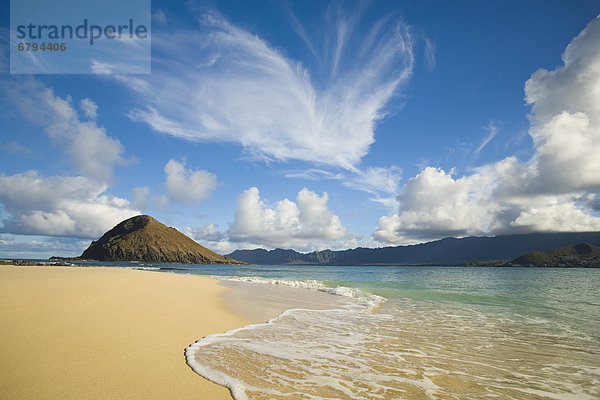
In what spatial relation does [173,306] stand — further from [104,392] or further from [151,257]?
[151,257]

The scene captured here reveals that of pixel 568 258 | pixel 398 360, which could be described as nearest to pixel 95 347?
pixel 398 360

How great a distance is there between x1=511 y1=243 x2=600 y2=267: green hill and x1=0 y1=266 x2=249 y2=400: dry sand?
775 ft

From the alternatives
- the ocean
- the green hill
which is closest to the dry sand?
the ocean

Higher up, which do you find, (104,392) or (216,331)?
(104,392)

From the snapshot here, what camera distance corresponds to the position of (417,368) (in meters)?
5.98

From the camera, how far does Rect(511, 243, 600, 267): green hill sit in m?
172

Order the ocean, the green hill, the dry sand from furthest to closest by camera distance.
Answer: the green hill
the ocean
the dry sand

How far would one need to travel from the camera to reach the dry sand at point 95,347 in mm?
3801

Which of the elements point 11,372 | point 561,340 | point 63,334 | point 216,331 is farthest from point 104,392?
point 561,340

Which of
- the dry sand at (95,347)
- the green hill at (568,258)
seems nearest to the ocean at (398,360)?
the dry sand at (95,347)

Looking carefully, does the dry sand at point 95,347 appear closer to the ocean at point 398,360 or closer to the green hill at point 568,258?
the ocean at point 398,360

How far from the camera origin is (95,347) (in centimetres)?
523

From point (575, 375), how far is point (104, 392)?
30.9ft

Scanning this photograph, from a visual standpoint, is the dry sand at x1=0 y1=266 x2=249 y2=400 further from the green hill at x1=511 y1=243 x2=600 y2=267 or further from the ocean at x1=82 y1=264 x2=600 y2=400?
the green hill at x1=511 y1=243 x2=600 y2=267
